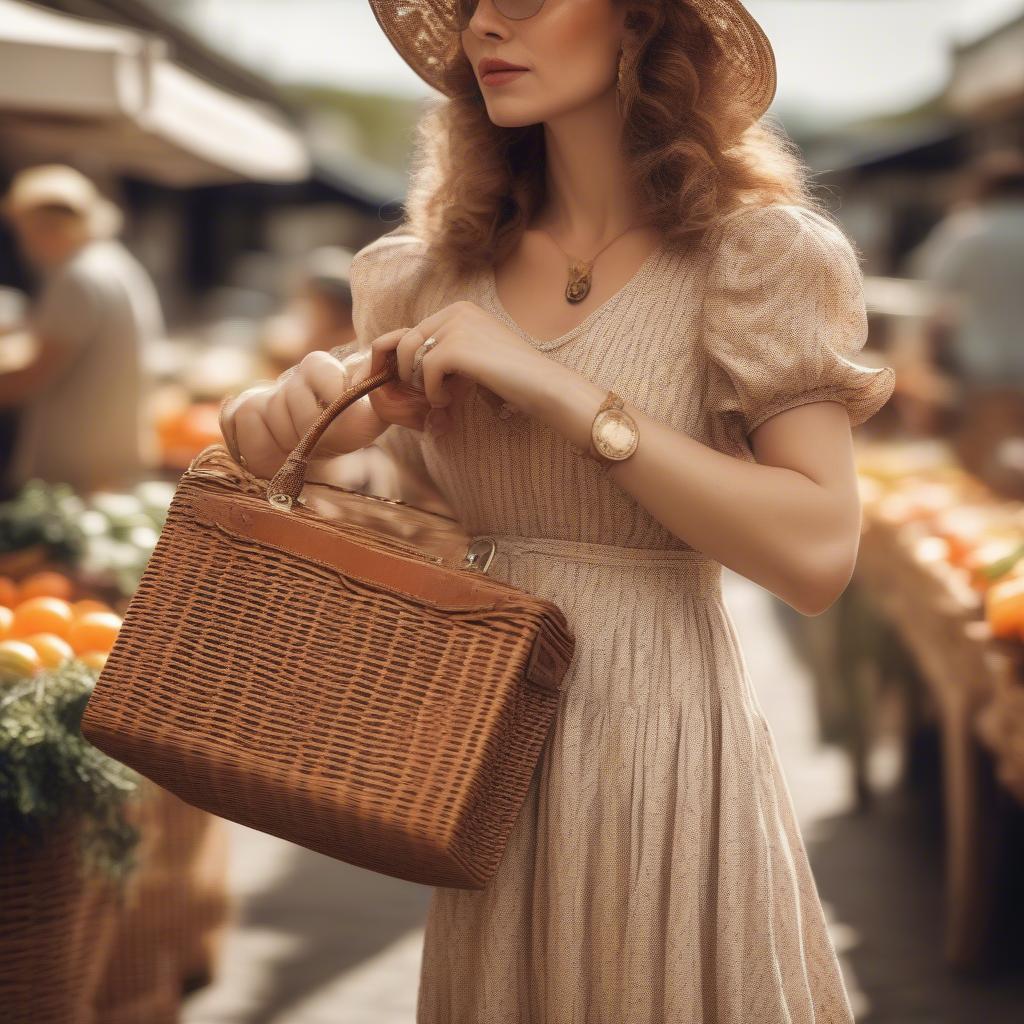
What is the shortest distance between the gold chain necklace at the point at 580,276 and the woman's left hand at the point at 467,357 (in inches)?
8.2

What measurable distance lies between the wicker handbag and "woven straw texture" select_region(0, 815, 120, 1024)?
1.08 m

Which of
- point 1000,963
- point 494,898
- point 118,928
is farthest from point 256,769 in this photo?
point 1000,963

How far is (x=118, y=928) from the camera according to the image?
3.28 m

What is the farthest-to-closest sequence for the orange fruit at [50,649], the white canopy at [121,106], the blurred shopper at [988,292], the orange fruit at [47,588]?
1. the blurred shopper at [988,292]
2. the white canopy at [121,106]
3. the orange fruit at [47,588]
4. the orange fruit at [50,649]

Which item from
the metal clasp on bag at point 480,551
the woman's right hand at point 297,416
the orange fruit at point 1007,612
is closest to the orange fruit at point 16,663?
the woman's right hand at point 297,416

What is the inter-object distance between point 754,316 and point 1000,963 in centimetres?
313

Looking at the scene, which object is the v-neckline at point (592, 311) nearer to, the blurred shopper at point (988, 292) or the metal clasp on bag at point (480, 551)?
the metal clasp on bag at point (480, 551)

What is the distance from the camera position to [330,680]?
4.76ft

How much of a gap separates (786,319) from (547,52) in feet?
1.43

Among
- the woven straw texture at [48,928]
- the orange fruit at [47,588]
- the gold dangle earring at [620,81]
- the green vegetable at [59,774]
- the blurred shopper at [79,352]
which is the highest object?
the blurred shopper at [79,352]

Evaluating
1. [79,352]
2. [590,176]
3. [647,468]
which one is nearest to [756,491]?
[647,468]

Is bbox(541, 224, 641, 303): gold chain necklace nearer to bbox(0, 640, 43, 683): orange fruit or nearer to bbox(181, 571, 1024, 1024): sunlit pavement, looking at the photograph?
bbox(0, 640, 43, 683): orange fruit

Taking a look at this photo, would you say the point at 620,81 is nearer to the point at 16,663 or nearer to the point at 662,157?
the point at 662,157

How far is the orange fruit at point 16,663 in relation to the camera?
2.61m
